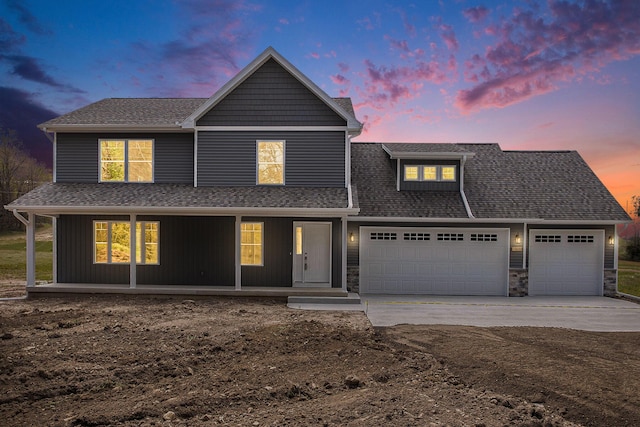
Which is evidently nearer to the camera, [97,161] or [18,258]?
[97,161]

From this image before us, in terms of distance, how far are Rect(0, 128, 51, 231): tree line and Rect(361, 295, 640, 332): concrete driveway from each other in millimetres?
33781

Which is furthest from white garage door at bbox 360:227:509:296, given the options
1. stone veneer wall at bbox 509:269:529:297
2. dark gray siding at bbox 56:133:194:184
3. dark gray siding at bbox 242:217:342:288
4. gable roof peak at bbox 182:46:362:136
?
dark gray siding at bbox 56:133:194:184

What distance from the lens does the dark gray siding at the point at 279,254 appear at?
13.1 metres

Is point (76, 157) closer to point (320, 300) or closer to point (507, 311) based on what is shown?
point (320, 300)

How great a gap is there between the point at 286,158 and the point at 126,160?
19.3 ft

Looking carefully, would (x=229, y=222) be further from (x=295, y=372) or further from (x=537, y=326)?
(x=537, y=326)

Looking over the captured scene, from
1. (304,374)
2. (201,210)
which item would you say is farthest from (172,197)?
(304,374)

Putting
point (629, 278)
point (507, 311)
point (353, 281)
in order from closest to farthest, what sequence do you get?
point (507, 311)
point (353, 281)
point (629, 278)

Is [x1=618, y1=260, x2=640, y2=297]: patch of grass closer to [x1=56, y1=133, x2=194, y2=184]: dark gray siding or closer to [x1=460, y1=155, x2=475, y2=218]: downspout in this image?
[x1=460, y1=155, x2=475, y2=218]: downspout

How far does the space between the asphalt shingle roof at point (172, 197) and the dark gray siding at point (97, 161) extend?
0.37 metres

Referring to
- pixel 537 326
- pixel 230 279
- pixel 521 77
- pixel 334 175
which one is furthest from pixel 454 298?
pixel 521 77

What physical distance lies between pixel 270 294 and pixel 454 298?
6.41m

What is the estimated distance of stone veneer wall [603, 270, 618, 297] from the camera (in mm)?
14102

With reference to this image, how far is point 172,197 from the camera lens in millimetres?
12633
